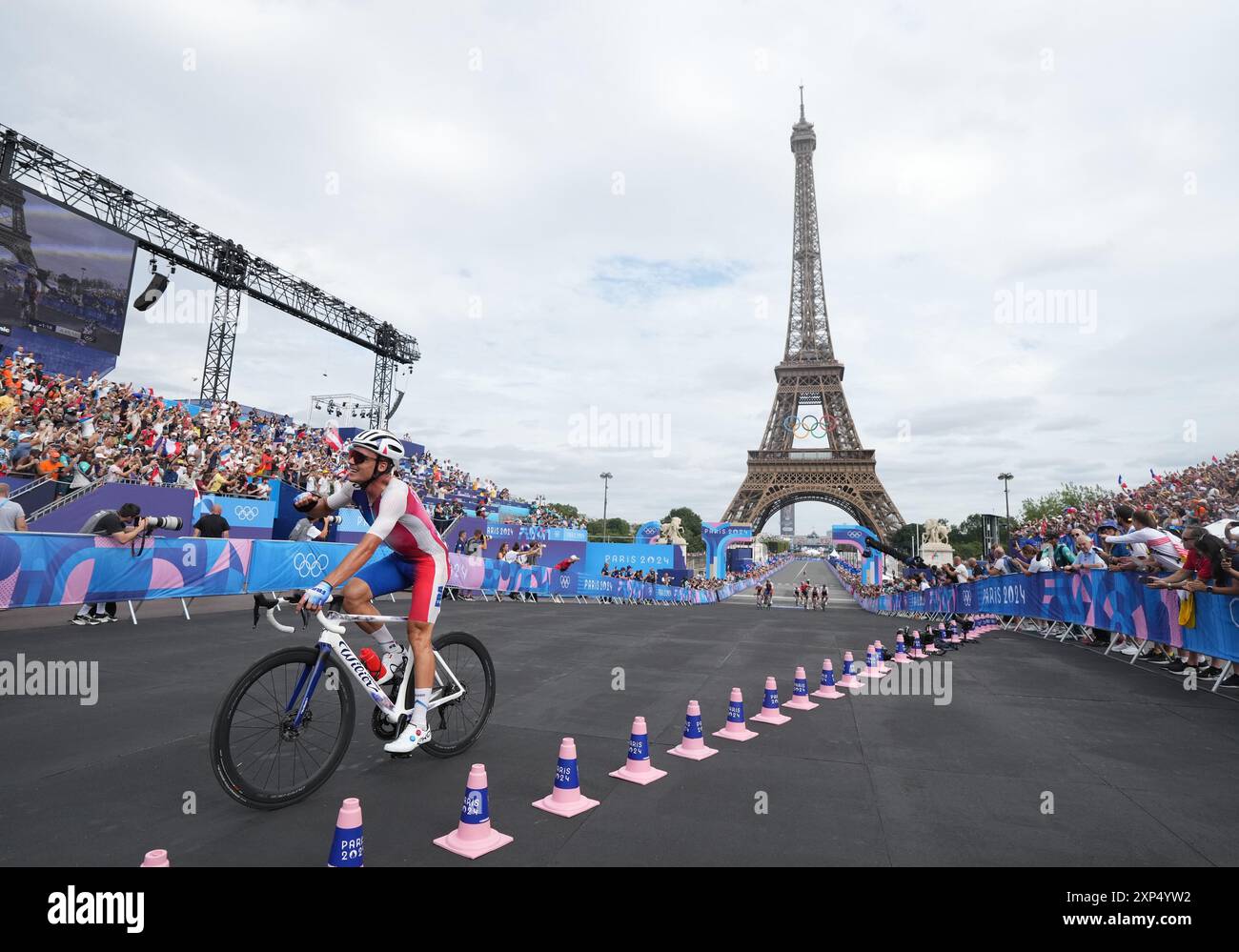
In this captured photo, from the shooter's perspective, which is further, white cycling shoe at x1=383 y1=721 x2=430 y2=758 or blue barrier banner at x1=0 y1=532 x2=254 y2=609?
blue barrier banner at x1=0 y1=532 x2=254 y2=609

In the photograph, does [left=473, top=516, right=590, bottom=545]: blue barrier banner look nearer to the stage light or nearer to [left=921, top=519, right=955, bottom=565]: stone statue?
the stage light

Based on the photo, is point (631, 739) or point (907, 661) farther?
point (907, 661)

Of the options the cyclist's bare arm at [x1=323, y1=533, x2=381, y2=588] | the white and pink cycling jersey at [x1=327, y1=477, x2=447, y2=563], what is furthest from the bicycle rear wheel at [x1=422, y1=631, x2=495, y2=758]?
the cyclist's bare arm at [x1=323, y1=533, x2=381, y2=588]

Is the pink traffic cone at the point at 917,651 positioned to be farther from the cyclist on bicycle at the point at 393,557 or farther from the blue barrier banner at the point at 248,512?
the blue barrier banner at the point at 248,512

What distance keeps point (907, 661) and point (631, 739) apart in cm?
693

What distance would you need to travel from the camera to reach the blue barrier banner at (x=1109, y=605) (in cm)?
779

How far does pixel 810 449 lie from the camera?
71000 mm

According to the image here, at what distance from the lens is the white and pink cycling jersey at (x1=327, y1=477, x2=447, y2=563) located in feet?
13.7

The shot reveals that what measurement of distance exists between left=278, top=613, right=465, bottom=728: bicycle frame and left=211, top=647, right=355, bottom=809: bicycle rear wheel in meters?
0.02
